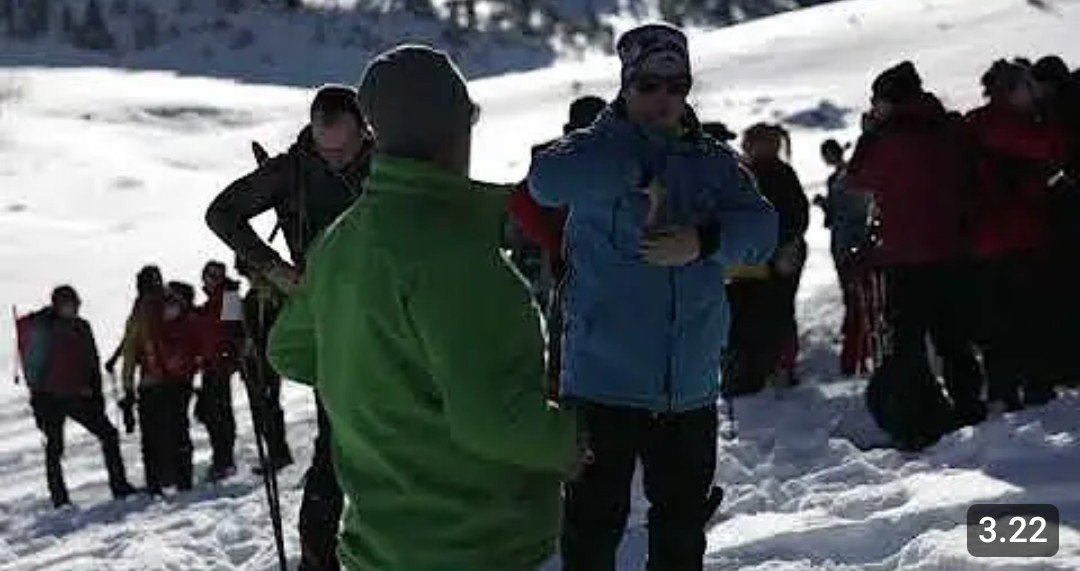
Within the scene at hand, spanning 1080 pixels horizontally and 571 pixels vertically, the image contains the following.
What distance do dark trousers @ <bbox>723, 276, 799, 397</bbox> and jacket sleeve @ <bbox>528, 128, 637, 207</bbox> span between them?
524 cm

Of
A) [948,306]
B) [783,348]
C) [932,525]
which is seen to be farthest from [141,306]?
[932,525]

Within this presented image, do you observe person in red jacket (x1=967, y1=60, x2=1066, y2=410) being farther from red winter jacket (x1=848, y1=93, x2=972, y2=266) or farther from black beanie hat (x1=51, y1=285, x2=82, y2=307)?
black beanie hat (x1=51, y1=285, x2=82, y2=307)

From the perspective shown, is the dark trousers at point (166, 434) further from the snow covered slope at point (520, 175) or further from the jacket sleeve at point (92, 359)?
the snow covered slope at point (520, 175)

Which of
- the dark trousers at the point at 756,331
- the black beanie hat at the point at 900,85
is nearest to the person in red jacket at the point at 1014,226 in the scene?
the black beanie hat at the point at 900,85

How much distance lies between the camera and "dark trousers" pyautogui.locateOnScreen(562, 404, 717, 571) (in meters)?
4.60

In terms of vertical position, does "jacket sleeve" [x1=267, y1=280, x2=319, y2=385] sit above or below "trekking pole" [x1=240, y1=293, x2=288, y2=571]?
above

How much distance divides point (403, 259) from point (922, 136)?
4.39 meters

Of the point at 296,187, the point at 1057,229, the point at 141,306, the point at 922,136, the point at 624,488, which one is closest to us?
the point at 624,488

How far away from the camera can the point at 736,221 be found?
4.48 metres

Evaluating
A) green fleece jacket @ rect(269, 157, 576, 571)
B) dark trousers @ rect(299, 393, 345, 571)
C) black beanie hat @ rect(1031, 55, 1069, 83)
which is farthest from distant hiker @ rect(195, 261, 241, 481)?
green fleece jacket @ rect(269, 157, 576, 571)

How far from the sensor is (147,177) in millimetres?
43062

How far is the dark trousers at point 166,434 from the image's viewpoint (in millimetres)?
11664

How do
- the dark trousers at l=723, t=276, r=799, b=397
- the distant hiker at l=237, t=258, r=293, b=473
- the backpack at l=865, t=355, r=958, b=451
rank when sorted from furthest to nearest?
the dark trousers at l=723, t=276, r=799, b=397
the backpack at l=865, t=355, r=958, b=451
the distant hiker at l=237, t=258, r=293, b=473

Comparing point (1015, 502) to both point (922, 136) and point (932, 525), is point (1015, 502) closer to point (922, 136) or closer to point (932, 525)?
point (932, 525)
